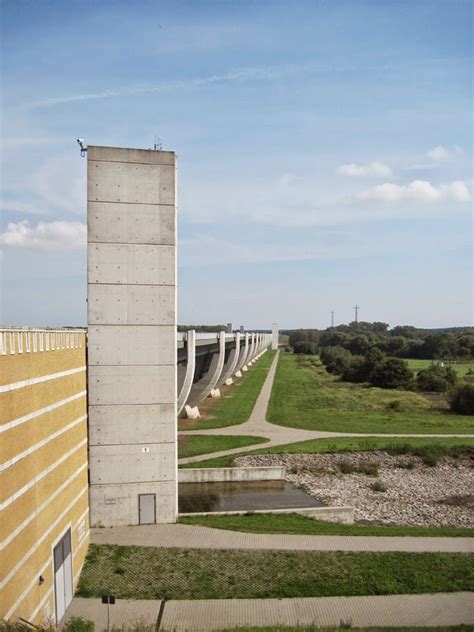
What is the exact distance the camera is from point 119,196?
71.9ft

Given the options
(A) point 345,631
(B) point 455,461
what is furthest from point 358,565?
(B) point 455,461

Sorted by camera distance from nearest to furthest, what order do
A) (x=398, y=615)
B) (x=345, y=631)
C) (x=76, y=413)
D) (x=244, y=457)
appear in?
(x=345, y=631) < (x=398, y=615) < (x=76, y=413) < (x=244, y=457)

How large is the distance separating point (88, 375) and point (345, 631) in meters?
12.6

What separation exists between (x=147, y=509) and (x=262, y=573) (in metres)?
6.53

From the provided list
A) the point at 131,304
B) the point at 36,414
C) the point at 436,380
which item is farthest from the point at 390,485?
the point at 436,380

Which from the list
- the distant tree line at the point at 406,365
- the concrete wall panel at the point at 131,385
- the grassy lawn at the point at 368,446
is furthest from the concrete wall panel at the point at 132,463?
the distant tree line at the point at 406,365

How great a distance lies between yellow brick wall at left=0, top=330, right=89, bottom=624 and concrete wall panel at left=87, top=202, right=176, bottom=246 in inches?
179

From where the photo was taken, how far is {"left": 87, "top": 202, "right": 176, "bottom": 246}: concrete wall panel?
2181 centimetres

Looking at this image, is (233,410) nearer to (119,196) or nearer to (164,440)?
(164,440)

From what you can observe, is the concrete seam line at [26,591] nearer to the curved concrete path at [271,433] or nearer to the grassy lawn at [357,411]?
the curved concrete path at [271,433]

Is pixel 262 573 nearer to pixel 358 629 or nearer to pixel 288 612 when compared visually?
pixel 288 612

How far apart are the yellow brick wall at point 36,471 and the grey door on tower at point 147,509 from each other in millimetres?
3094

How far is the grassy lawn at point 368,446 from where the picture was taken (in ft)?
117

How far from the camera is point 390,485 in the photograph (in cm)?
3042
